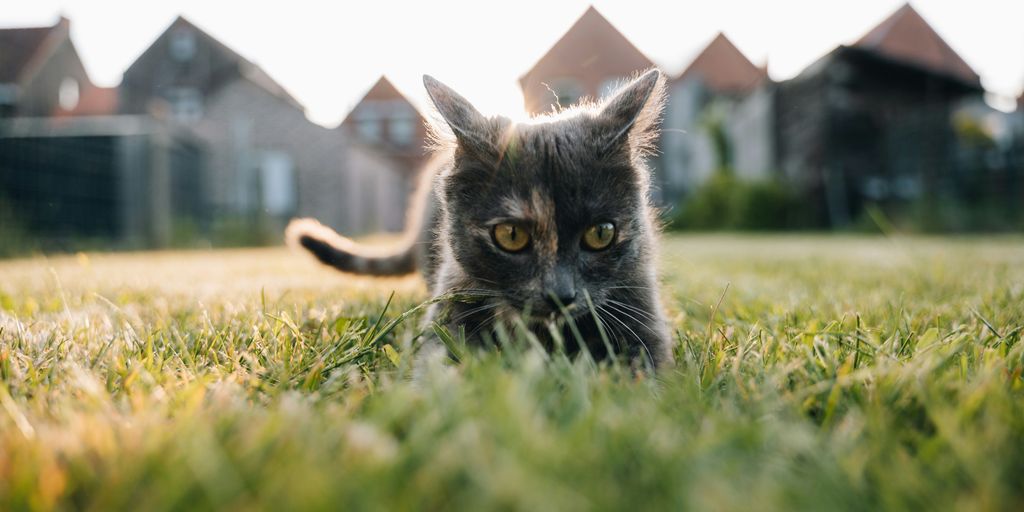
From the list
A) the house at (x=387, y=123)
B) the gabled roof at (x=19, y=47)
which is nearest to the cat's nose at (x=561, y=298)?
the gabled roof at (x=19, y=47)

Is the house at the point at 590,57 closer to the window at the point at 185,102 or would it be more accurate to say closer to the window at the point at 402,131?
the window at the point at 402,131

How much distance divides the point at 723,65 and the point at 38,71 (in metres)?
25.3

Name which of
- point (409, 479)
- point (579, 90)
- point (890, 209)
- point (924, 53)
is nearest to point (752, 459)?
point (409, 479)

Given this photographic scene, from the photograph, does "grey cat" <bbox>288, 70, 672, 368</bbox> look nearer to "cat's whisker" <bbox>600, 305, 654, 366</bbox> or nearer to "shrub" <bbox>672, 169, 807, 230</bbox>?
"cat's whisker" <bbox>600, 305, 654, 366</bbox>

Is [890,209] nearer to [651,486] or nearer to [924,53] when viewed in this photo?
[924,53]

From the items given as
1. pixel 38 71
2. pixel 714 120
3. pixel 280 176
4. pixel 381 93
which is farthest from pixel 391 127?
pixel 714 120

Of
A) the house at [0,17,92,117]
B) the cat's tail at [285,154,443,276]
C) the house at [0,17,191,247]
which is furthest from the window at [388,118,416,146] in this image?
the cat's tail at [285,154,443,276]

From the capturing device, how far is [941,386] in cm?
99

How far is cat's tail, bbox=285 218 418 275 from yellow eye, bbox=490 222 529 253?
1.22 m

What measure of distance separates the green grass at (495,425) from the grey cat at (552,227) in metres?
0.23

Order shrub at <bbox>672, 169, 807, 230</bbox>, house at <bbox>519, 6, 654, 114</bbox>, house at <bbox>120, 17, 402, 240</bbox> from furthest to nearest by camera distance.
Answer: house at <bbox>519, 6, 654, 114</bbox> → house at <bbox>120, 17, 402, 240</bbox> → shrub at <bbox>672, 169, 807, 230</bbox>

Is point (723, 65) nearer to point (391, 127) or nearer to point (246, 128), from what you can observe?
point (391, 127)

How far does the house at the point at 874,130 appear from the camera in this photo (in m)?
13.0

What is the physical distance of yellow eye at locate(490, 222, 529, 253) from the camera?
1585 millimetres
